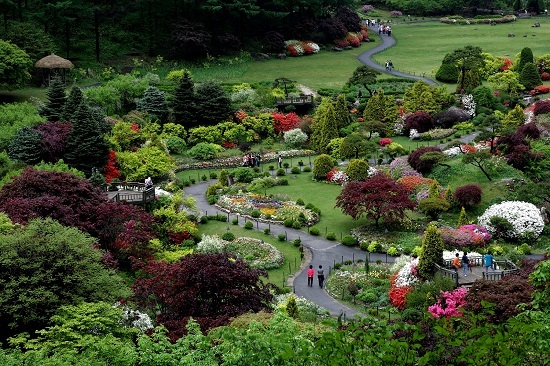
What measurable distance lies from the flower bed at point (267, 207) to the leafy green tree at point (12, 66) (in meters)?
25.8

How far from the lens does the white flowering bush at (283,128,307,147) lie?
237 feet

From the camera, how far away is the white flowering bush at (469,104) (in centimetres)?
7619

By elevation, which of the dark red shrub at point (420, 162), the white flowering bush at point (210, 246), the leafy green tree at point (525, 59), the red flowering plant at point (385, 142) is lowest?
the white flowering bush at point (210, 246)

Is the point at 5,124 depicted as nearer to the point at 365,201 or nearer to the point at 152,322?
the point at 365,201

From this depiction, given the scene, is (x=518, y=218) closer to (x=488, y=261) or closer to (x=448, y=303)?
(x=488, y=261)

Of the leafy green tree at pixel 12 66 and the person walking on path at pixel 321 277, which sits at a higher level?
the leafy green tree at pixel 12 66

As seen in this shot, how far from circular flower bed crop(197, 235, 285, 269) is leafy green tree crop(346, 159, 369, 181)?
39.7 ft

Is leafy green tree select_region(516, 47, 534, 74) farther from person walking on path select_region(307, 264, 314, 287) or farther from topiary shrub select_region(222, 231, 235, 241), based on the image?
person walking on path select_region(307, 264, 314, 287)

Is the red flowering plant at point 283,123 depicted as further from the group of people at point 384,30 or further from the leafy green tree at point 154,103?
the group of people at point 384,30

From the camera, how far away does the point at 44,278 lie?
3441 centimetres

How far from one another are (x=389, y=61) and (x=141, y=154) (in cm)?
4407

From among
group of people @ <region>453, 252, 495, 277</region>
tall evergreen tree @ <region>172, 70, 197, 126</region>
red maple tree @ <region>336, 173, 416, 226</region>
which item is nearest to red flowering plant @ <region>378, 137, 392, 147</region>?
tall evergreen tree @ <region>172, 70, 197, 126</region>

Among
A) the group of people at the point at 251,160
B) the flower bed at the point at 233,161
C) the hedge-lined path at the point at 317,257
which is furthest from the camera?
the flower bed at the point at 233,161

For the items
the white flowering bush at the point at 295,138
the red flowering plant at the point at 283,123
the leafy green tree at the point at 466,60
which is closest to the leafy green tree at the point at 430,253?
the white flowering bush at the point at 295,138
